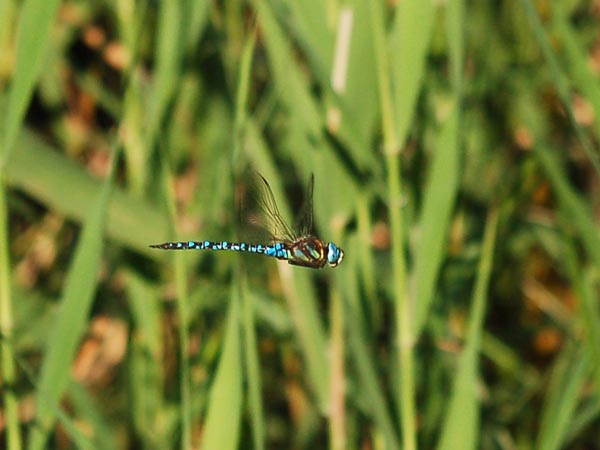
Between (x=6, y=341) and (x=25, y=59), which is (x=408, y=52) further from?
(x=6, y=341)

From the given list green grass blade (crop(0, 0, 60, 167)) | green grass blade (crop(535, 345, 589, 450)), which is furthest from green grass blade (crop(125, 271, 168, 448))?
green grass blade (crop(535, 345, 589, 450))

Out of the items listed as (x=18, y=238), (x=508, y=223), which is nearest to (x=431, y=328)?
(x=508, y=223)

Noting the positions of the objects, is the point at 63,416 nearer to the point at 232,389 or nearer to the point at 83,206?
the point at 232,389

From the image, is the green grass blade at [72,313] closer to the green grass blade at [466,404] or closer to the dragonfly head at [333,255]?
the dragonfly head at [333,255]

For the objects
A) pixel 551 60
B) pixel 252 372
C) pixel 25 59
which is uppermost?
pixel 25 59

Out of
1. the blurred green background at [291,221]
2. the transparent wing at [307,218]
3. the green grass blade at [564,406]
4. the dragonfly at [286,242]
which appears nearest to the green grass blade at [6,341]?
the blurred green background at [291,221]

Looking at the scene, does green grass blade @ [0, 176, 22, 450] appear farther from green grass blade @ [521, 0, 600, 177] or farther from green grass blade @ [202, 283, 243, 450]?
green grass blade @ [521, 0, 600, 177]

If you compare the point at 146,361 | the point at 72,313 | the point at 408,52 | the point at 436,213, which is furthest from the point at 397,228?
the point at 146,361
